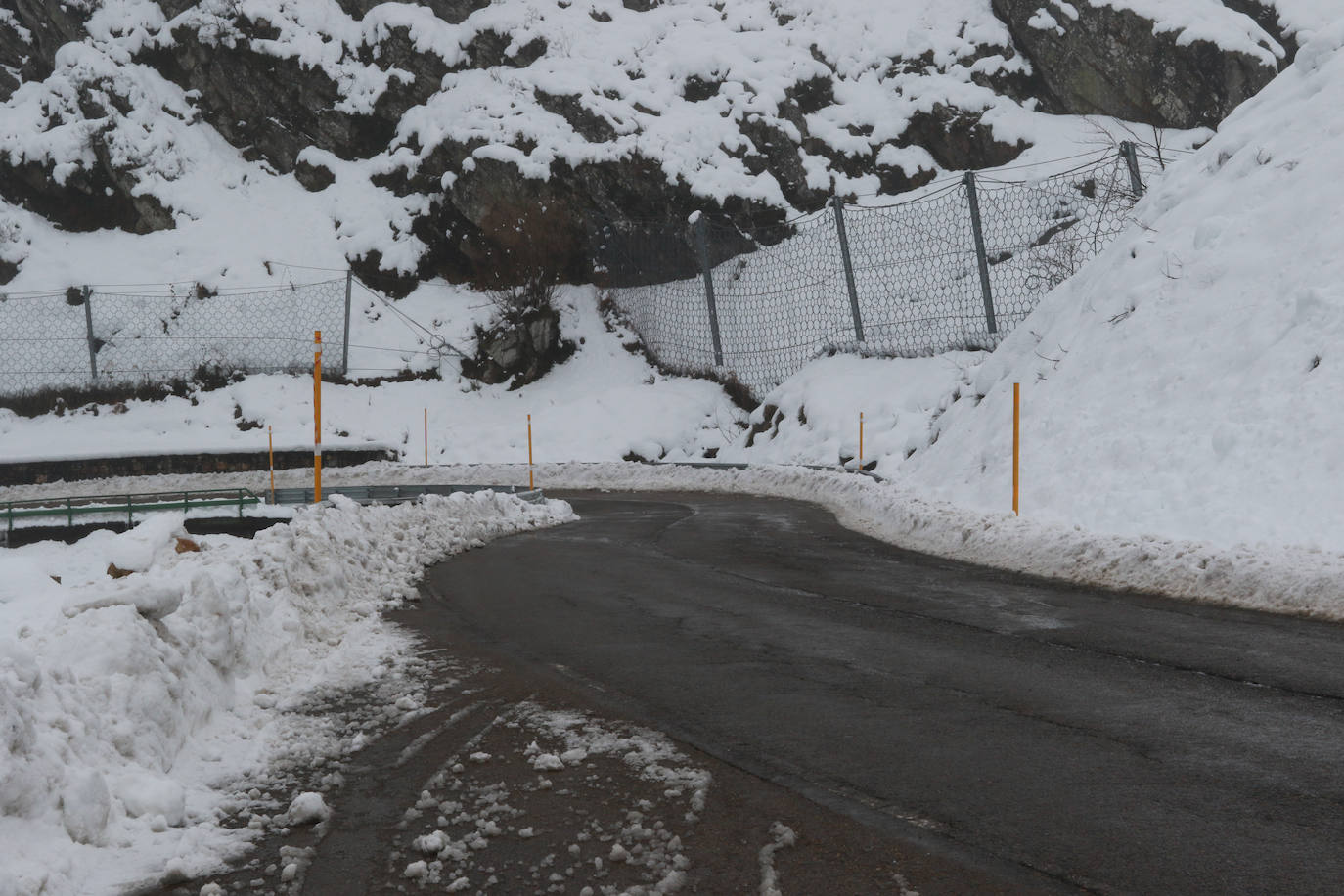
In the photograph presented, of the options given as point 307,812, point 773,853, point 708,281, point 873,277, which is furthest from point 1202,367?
point 708,281

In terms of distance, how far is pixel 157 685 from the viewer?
18.5 feet

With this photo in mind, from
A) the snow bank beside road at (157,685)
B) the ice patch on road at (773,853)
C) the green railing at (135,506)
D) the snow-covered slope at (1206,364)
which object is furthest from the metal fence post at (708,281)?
the ice patch on road at (773,853)

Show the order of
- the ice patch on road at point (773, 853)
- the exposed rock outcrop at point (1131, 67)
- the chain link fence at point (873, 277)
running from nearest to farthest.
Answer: the ice patch on road at point (773, 853), the chain link fence at point (873, 277), the exposed rock outcrop at point (1131, 67)

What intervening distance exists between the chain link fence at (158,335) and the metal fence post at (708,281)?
14.1 m

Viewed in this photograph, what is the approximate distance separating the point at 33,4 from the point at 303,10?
12.3m

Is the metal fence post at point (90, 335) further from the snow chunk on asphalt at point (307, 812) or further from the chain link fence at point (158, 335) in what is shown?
the snow chunk on asphalt at point (307, 812)

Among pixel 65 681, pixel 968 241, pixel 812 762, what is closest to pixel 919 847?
pixel 812 762

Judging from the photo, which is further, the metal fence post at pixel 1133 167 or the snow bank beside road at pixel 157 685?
the metal fence post at pixel 1133 167

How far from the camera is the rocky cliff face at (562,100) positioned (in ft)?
135

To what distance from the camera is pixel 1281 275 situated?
13.0 meters

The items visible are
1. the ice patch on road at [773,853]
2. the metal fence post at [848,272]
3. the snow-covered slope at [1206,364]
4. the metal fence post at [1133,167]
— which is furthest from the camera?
the metal fence post at [848,272]

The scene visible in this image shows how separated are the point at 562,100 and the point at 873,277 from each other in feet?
58.5

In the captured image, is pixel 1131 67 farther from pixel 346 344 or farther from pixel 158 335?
pixel 158 335

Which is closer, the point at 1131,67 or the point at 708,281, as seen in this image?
→ the point at 708,281
